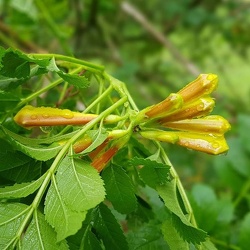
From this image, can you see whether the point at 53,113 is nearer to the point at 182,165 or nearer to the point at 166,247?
the point at 166,247

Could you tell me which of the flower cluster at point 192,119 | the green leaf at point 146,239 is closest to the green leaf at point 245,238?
the green leaf at point 146,239

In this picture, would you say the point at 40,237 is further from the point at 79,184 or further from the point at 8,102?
the point at 8,102

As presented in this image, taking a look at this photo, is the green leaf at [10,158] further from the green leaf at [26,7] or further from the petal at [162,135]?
the green leaf at [26,7]

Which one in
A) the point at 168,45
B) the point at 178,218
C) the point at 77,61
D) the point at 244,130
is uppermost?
the point at 77,61

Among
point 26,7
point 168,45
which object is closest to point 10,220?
point 26,7

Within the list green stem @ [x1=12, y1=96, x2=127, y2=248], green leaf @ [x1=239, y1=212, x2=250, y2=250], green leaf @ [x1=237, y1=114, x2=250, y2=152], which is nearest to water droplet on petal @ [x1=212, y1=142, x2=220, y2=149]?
green stem @ [x1=12, y1=96, x2=127, y2=248]

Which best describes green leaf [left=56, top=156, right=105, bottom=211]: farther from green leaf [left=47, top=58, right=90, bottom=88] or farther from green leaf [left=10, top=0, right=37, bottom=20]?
green leaf [left=10, top=0, right=37, bottom=20]

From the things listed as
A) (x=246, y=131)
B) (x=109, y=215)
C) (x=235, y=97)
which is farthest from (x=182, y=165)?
(x=109, y=215)
